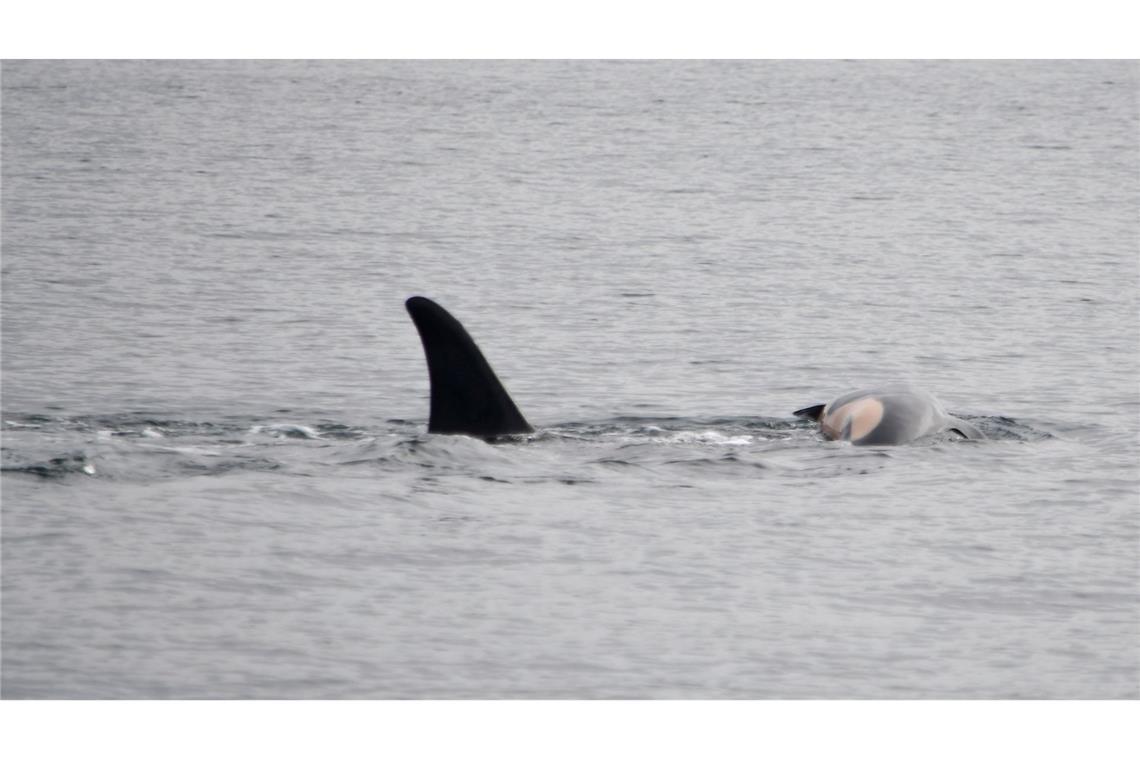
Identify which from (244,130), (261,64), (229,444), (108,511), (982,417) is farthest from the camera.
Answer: (261,64)

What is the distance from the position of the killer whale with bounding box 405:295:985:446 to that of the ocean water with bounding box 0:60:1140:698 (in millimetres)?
200

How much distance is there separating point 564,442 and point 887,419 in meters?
2.80

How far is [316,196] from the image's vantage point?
38.4 metres

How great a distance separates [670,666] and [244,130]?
46217 millimetres

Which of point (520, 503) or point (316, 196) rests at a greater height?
point (316, 196)

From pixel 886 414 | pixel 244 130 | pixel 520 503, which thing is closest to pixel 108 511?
pixel 520 503

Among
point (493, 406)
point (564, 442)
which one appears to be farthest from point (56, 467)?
point (564, 442)

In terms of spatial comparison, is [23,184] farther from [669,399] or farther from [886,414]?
[886,414]

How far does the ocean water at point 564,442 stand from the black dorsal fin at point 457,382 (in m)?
0.19

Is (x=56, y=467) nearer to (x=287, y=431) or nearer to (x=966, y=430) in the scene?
(x=287, y=431)

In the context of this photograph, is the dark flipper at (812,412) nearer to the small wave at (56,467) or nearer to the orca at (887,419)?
the orca at (887,419)

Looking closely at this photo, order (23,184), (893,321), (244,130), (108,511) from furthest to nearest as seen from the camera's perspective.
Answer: (244,130) < (23,184) < (893,321) < (108,511)

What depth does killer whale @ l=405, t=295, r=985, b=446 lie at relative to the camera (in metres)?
14.4

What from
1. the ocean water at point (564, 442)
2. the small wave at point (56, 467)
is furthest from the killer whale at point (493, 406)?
the small wave at point (56, 467)
